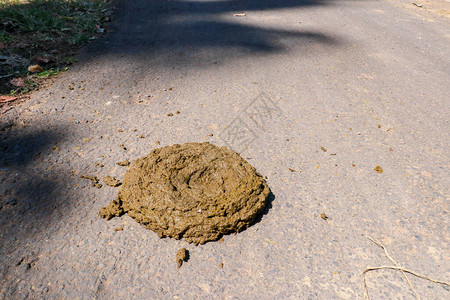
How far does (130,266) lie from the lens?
4.90ft

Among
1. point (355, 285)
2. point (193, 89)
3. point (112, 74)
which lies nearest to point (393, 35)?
point (193, 89)

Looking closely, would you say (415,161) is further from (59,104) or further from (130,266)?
(59,104)

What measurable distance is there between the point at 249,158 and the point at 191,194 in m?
0.65

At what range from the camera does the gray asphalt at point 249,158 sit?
1.48 m

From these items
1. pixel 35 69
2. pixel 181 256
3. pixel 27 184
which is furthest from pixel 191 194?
pixel 35 69

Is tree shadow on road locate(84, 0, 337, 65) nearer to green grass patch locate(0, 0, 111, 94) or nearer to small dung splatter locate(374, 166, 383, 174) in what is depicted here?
green grass patch locate(0, 0, 111, 94)

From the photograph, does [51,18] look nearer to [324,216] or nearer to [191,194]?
[191,194]

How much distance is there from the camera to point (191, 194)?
1757 millimetres

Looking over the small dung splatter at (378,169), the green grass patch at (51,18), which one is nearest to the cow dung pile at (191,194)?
the small dung splatter at (378,169)

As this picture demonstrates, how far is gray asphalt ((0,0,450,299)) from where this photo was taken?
4.85 ft

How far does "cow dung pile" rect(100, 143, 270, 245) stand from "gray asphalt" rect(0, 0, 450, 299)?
0.24 feet

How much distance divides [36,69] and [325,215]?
3109mm

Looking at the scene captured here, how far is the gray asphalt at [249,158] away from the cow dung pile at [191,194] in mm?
72

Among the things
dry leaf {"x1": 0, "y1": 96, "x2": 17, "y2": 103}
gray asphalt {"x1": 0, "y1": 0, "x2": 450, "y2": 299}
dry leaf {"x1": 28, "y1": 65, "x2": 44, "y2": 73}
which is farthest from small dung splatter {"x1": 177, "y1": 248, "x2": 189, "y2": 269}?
dry leaf {"x1": 28, "y1": 65, "x2": 44, "y2": 73}
